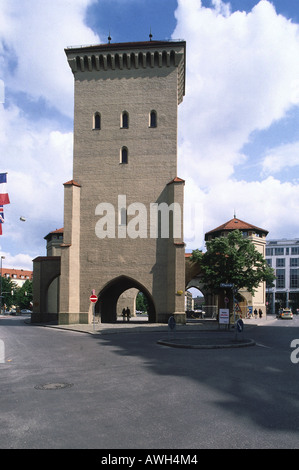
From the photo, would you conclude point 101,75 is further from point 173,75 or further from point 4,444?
point 4,444

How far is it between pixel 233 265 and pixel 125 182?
11713 millimetres

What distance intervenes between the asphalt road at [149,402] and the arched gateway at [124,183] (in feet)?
69.9

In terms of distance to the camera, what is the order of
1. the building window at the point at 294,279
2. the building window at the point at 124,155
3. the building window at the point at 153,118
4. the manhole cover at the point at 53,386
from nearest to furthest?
the manhole cover at the point at 53,386
the building window at the point at 124,155
the building window at the point at 153,118
the building window at the point at 294,279

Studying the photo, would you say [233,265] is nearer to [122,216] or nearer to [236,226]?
[122,216]

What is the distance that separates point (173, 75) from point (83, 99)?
8468 millimetres

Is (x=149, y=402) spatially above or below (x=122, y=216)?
below

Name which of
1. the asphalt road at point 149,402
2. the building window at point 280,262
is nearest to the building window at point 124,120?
the asphalt road at point 149,402

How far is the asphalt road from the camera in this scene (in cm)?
559

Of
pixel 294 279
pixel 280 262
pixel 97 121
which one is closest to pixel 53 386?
pixel 97 121

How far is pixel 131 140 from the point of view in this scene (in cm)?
3678

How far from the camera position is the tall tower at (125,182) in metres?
34.8

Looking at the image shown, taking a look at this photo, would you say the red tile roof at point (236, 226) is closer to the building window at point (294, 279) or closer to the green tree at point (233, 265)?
the green tree at point (233, 265)

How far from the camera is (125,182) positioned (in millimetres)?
36250

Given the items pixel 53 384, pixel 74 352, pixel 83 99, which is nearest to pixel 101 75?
pixel 83 99
